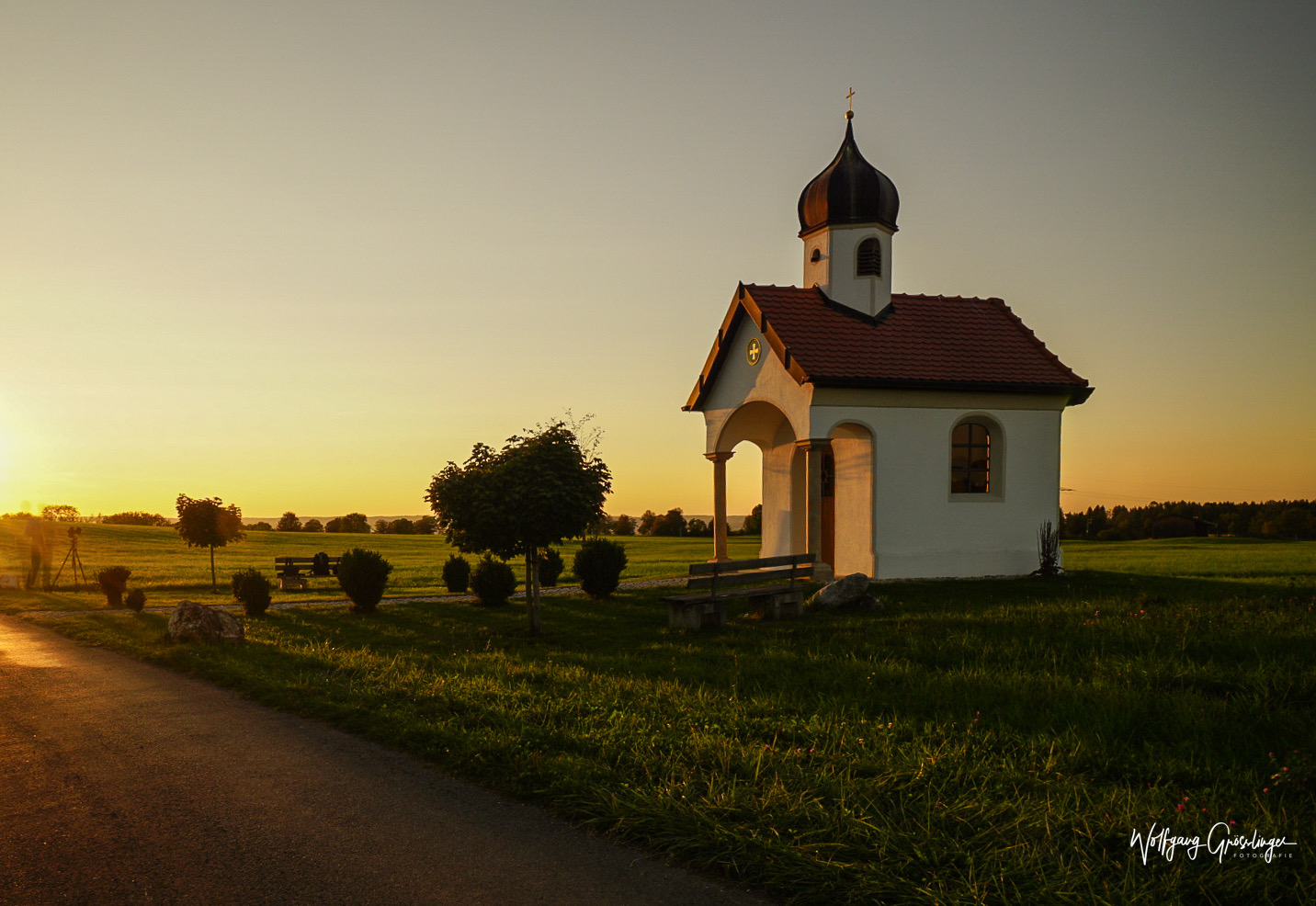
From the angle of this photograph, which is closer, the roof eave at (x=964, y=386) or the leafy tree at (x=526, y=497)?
the leafy tree at (x=526, y=497)

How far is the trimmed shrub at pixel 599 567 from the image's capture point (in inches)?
747

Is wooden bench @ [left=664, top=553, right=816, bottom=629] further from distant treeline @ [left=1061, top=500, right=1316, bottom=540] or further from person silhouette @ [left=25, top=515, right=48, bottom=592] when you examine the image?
distant treeline @ [left=1061, top=500, right=1316, bottom=540]

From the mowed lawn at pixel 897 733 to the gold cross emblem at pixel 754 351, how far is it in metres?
9.54

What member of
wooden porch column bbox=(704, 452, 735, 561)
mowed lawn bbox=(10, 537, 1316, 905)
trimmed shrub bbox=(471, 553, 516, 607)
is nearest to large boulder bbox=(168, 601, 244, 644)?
mowed lawn bbox=(10, 537, 1316, 905)

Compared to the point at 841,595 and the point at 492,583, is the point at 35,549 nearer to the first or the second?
the point at 492,583

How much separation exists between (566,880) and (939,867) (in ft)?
6.50

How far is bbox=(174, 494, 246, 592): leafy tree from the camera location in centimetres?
2500

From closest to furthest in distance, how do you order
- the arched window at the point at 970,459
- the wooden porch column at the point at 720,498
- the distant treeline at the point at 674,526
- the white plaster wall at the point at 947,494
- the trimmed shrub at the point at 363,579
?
the trimmed shrub at the point at 363,579 < the white plaster wall at the point at 947,494 < the arched window at the point at 970,459 < the wooden porch column at the point at 720,498 < the distant treeline at the point at 674,526

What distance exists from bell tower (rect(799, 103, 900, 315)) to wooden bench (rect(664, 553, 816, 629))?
32.2 feet

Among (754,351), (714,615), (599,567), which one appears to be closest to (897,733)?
(714,615)

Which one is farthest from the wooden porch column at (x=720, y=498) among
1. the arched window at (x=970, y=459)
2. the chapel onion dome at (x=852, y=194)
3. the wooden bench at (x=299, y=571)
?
the wooden bench at (x=299, y=571)

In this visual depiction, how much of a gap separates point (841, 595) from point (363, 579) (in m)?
10.1

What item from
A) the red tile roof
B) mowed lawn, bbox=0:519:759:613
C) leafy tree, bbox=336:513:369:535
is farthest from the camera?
leafy tree, bbox=336:513:369:535

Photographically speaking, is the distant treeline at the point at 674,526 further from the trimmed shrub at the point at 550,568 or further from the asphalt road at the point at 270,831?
the asphalt road at the point at 270,831
